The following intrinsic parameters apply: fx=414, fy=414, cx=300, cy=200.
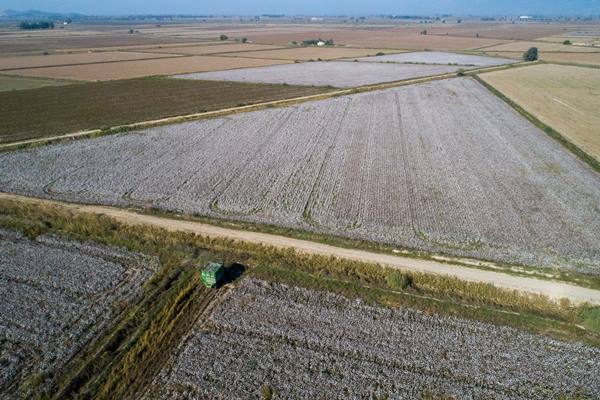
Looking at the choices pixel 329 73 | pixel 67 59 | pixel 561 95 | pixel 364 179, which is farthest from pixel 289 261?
pixel 67 59

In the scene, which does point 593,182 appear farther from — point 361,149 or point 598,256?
point 361,149

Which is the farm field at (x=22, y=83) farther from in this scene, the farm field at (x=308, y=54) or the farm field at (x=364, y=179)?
the farm field at (x=308, y=54)

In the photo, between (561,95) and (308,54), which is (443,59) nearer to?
(308,54)

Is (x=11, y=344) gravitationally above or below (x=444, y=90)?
below

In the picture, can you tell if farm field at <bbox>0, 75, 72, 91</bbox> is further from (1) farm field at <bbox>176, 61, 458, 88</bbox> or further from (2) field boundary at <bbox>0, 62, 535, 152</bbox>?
(2) field boundary at <bbox>0, 62, 535, 152</bbox>

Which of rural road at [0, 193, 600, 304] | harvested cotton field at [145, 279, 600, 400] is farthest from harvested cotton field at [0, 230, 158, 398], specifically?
harvested cotton field at [145, 279, 600, 400]

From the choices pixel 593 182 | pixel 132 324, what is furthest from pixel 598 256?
pixel 132 324
